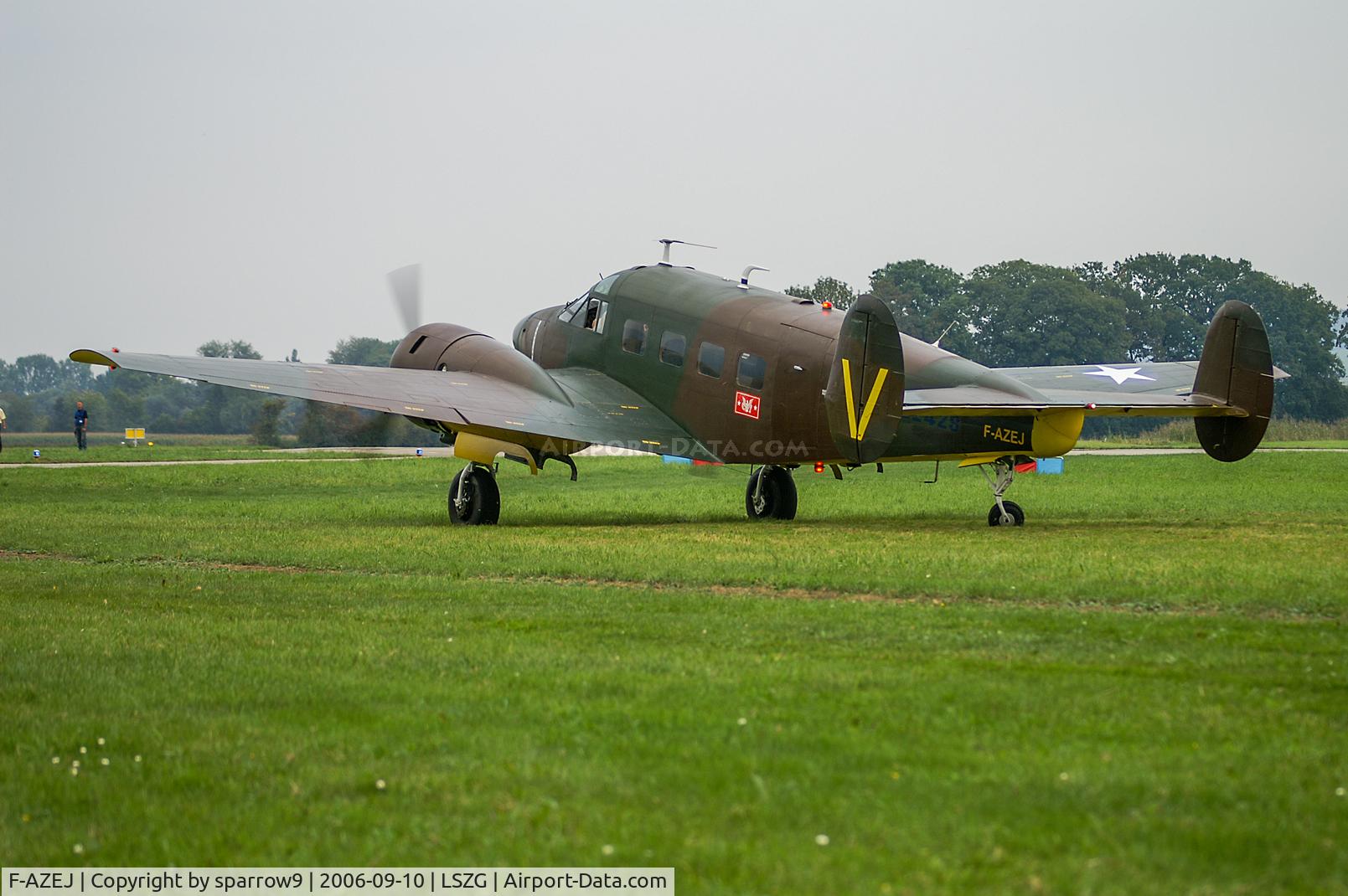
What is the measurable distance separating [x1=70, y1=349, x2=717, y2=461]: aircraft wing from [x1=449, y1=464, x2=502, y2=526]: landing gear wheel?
86 cm

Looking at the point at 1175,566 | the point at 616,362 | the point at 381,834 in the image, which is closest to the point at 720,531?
the point at 616,362

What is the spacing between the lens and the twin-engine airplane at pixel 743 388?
21.3 meters

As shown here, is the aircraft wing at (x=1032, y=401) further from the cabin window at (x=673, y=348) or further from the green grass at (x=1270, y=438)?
the green grass at (x=1270, y=438)

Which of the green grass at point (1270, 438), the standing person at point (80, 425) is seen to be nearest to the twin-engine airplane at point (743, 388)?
the standing person at point (80, 425)

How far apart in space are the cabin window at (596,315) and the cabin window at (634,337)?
2.25 feet

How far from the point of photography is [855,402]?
20906 millimetres

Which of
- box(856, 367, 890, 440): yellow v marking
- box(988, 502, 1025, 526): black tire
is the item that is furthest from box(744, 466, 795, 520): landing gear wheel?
box(856, 367, 890, 440): yellow v marking

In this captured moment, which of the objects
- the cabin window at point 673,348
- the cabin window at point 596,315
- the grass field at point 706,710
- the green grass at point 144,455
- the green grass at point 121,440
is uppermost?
the cabin window at point 596,315

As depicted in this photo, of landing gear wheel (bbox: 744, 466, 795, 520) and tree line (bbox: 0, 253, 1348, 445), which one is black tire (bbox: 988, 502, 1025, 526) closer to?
landing gear wheel (bbox: 744, 466, 795, 520)

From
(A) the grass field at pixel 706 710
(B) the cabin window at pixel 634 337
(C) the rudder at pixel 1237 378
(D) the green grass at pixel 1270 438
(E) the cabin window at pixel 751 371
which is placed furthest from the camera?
(D) the green grass at pixel 1270 438

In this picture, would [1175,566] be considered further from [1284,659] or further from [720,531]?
[720,531]

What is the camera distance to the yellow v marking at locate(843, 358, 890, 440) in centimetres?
2080

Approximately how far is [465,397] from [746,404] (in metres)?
5.11

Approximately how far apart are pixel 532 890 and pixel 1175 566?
11949 millimetres
